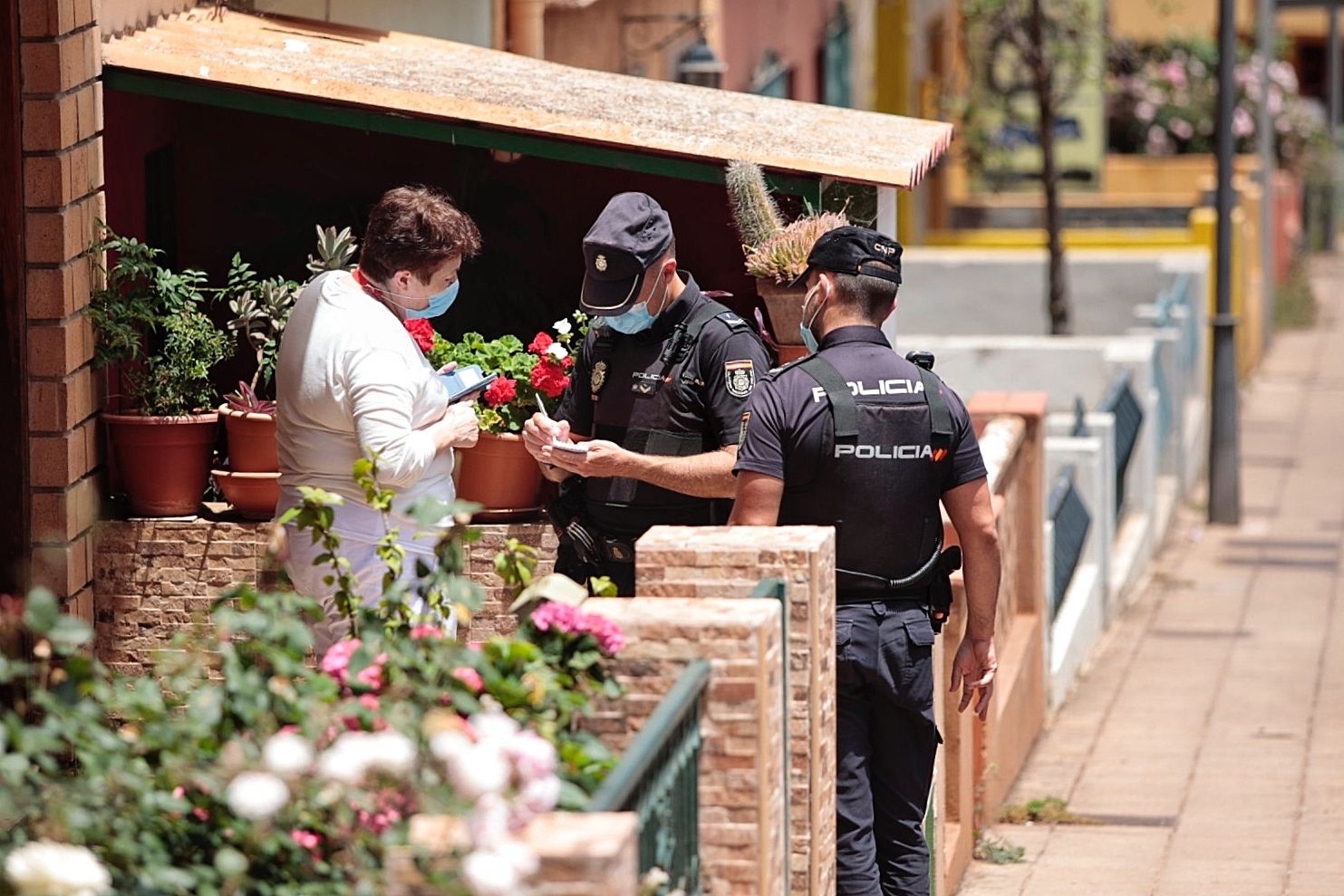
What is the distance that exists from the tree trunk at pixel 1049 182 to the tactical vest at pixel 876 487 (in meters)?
10.7

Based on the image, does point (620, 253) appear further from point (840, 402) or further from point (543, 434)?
point (840, 402)

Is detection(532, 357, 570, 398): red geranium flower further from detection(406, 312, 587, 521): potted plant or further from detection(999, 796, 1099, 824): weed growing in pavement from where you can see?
detection(999, 796, 1099, 824): weed growing in pavement

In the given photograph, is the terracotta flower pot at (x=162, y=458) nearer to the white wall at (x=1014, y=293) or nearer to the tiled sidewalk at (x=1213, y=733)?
the tiled sidewalk at (x=1213, y=733)

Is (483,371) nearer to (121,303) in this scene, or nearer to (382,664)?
(121,303)

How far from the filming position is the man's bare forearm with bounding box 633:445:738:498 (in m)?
5.11

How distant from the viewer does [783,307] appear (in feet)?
18.7

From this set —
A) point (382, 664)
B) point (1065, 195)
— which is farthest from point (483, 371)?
point (1065, 195)

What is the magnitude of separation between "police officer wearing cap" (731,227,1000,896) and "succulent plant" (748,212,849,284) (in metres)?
0.50

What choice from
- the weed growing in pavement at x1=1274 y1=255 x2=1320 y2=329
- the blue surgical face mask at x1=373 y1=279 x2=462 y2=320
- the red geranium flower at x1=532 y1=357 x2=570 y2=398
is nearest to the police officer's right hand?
the blue surgical face mask at x1=373 y1=279 x2=462 y2=320

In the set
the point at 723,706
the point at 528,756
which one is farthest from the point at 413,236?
the point at 528,756

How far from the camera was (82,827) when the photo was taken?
303 centimetres

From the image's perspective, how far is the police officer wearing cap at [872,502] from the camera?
478 centimetres

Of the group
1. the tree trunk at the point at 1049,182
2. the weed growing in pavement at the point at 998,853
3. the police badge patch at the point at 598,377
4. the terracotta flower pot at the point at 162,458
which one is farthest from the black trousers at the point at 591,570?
the tree trunk at the point at 1049,182

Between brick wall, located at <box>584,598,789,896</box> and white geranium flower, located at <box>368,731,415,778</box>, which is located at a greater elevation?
white geranium flower, located at <box>368,731,415,778</box>
